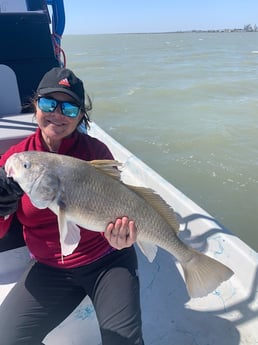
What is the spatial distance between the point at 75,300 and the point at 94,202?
2.16 feet

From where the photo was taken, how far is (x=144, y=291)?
2.67 m

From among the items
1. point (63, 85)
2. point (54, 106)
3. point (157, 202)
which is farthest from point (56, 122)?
point (157, 202)

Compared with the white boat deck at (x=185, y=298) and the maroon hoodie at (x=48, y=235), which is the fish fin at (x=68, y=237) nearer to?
the maroon hoodie at (x=48, y=235)

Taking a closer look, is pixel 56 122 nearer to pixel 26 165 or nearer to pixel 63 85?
pixel 63 85

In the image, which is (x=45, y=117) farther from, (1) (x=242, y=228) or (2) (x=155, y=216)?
(1) (x=242, y=228)

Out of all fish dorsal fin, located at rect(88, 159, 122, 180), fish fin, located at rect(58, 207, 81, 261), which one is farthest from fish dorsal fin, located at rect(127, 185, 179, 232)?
fish fin, located at rect(58, 207, 81, 261)

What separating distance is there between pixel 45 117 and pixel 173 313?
153cm

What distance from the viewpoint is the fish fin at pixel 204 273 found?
73.2 inches

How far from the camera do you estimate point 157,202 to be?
5.87 feet

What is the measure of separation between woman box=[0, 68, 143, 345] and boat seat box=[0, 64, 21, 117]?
1519 millimetres

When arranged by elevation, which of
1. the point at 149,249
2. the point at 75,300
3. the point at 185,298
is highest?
the point at 149,249

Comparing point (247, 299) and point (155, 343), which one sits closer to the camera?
point (155, 343)

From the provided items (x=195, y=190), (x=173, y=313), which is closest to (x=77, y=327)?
(x=173, y=313)

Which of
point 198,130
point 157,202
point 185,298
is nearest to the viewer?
point 157,202
